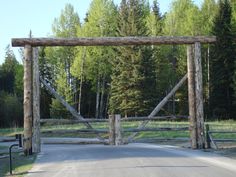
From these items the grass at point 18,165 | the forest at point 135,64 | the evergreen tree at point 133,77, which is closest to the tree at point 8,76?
the forest at point 135,64

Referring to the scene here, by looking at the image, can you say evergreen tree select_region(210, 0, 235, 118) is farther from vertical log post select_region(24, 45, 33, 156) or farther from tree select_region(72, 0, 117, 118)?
vertical log post select_region(24, 45, 33, 156)

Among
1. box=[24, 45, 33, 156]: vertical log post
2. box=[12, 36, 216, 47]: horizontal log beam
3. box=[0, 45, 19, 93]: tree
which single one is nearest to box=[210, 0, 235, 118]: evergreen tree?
box=[0, 45, 19, 93]: tree

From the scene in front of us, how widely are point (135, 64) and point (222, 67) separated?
32.2 feet

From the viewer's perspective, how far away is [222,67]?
5500 centimetres

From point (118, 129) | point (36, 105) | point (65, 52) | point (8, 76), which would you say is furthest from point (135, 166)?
point (8, 76)

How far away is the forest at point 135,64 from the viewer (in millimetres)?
53750

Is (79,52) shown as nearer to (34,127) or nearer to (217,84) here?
(217,84)

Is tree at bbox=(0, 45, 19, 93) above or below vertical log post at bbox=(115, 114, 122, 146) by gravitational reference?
above

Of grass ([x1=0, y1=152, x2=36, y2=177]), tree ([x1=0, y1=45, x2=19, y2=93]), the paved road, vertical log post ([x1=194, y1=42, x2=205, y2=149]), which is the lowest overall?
grass ([x1=0, y1=152, x2=36, y2=177])

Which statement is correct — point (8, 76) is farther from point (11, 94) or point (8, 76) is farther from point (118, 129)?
point (118, 129)

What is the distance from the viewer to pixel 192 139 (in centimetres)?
2050

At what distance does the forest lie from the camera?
53.8 metres

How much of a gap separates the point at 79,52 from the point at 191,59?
1476 inches

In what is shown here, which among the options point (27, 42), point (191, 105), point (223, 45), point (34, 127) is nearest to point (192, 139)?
point (191, 105)
